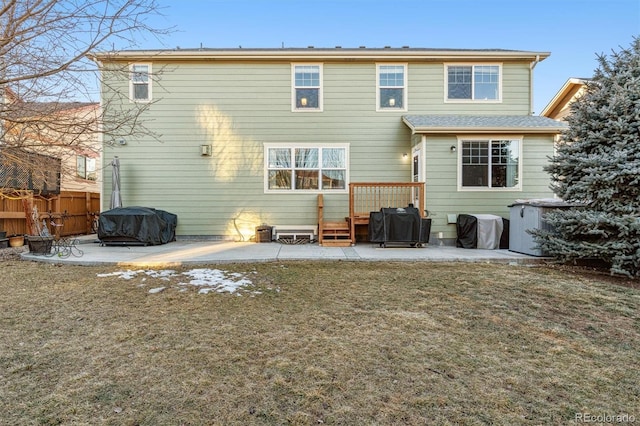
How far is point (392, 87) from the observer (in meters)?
9.49

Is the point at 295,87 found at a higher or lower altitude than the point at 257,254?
higher

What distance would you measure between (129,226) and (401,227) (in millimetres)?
6793

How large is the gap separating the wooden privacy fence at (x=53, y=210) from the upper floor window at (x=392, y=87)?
30.1ft

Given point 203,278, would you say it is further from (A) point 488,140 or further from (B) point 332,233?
(A) point 488,140

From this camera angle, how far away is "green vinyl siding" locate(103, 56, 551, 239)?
31.0 ft

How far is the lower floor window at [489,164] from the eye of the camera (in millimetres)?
8523

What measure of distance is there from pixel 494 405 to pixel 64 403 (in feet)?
8.57

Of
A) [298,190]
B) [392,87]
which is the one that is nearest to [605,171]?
[392,87]

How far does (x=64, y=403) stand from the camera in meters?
1.96

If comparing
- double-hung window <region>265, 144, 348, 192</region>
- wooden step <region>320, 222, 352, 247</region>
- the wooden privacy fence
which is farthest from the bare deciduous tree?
wooden step <region>320, 222, 352, 247</region>

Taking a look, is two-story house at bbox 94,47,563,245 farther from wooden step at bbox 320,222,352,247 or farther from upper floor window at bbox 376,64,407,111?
wooden step at bbox 320,222,352,247

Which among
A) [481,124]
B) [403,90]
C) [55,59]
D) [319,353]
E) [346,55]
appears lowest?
[319,353]

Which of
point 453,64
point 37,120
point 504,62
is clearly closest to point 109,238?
point 37,120

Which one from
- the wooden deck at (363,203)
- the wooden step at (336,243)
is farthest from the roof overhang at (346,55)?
the wooden step at (336,243)
